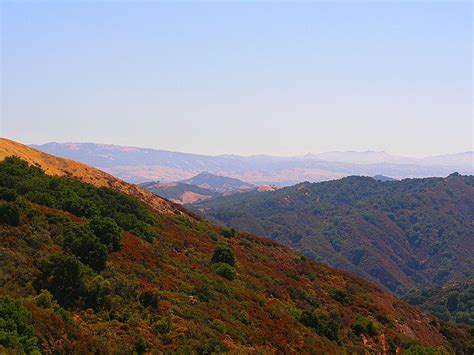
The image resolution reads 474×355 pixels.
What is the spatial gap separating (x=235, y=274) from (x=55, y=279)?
65.4ft

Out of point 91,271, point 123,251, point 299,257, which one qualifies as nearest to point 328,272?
point 299,257

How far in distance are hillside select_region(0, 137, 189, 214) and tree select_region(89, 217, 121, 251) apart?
27935 mm

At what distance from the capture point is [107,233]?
107 ft

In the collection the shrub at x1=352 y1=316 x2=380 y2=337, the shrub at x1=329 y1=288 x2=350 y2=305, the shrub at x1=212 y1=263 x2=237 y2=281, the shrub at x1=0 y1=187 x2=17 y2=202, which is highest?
the shrub at x1=0 y1=187 x2=17 y2=202

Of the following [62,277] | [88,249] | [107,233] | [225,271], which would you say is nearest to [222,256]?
[225,271]

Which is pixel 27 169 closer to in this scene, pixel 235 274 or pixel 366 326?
pixel 235 274

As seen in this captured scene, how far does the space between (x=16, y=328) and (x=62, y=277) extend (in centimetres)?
592

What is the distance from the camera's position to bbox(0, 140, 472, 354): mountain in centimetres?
2119

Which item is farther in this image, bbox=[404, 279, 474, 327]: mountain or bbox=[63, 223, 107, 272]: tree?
bbox=[404, 279, 474, 327]: mountain

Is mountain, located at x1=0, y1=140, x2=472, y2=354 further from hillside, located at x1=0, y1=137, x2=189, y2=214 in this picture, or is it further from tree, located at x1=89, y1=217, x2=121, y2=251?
hillside, located at x1=0, y1=137, x2=189, y2=214

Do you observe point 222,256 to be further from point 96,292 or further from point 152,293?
point 96,292

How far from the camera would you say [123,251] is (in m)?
33.4

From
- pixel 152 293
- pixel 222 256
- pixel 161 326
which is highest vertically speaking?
pixel 152 293

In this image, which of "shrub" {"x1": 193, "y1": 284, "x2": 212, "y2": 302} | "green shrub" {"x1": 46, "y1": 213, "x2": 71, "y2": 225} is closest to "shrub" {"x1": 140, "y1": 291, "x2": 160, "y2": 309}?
"shrub" {"x1": 193, "y1": 284, "x2": 212, "y2": 302}
